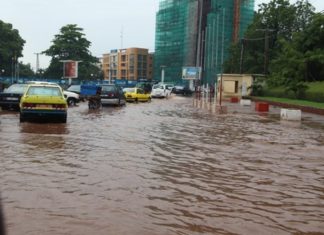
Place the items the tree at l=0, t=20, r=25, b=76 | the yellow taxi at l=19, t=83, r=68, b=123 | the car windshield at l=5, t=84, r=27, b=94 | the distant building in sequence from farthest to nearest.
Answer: the distant building → the tree at l=0, t=20, r=25, b=76 → the car windshield at l=5, t=84, r=27, b=94 → the yellow taxi at l=19, t=83, r=68, b=123

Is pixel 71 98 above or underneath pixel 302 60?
underneath

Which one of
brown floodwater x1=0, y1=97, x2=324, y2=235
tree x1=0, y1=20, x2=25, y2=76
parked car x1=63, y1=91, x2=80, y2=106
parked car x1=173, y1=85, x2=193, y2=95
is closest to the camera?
brown floodwater x1=0, y1=97, x2=324, y2=235

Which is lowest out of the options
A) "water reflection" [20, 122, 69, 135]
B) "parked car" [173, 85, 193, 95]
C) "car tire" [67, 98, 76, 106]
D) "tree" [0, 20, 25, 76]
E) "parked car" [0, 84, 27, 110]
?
"parked car" [173, 85, 193, 95]

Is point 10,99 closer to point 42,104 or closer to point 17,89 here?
point 17,89

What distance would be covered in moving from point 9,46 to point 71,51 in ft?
49.8

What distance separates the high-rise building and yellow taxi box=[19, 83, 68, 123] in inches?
2773

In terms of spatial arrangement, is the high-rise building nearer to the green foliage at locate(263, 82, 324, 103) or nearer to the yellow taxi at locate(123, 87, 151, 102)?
the green foliage at locate(263, 82, 324, 103)

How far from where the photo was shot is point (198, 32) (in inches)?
4008

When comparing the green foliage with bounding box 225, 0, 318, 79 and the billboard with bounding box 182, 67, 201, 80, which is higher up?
the green foliage with bounding box 225, 0, 318, 79

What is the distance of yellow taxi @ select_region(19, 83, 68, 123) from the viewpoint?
17.6 meters

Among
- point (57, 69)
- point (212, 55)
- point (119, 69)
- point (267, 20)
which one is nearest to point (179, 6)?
point (212, 55)

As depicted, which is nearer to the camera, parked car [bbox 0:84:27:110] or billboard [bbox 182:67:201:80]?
parked car [bbox 0:84:27:110]

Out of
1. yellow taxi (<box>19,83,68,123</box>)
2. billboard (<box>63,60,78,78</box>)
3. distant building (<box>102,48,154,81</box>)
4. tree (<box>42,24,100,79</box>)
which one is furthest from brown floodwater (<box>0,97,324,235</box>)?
distant building (<box>102,48,154,81</box>)

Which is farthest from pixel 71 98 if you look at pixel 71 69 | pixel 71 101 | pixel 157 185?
pixel 71 69
